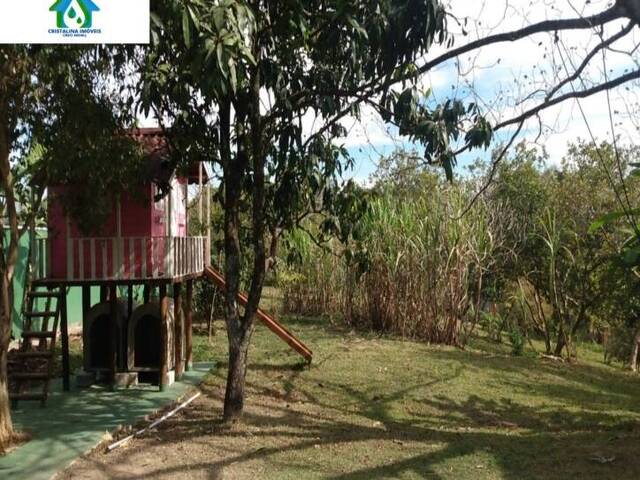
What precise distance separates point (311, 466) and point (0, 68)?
4283 mm

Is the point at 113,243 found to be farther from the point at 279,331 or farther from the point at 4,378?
the point at 279,331

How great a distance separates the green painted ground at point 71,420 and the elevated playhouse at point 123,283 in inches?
9.9

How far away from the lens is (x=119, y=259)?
8336 millimetres

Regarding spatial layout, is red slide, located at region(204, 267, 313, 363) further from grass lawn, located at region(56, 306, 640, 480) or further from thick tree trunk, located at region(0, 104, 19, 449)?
thick tree trunk, located at region(0, 104, 19, 449)

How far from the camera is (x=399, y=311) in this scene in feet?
43.7

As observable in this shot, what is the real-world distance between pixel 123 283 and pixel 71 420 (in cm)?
189

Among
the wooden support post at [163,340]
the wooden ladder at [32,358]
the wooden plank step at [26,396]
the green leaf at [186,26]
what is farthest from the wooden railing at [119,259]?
the green leaf at [186,26]

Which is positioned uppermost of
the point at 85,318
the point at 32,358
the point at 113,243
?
the point at 113,243

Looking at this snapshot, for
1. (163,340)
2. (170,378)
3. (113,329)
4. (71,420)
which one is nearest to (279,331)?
(170,378)

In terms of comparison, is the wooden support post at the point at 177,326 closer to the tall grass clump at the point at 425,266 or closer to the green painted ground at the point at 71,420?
the green painted ground at the point at 71,420

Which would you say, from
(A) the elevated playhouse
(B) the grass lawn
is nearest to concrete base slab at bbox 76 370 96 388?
(A) the elevated playhouse

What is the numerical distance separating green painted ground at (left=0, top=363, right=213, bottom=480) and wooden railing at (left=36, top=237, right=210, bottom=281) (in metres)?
1.53

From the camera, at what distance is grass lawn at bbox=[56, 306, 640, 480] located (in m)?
5.67

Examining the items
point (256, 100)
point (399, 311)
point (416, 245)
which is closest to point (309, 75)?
point (256, 100)
